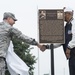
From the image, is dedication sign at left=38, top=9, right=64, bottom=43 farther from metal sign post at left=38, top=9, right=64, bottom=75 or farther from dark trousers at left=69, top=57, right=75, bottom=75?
dark trousers at left=69, top=57, right=75, bottom=75

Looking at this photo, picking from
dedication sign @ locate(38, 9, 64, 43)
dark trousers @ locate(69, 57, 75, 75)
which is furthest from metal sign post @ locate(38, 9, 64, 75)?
dark trousers @ locate(69, 57, 75, 75)

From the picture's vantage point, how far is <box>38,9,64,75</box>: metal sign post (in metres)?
13.6

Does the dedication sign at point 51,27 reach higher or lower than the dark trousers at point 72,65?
higher

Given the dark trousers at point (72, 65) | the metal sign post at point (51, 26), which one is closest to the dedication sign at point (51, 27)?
the metal sign post at point (51, 26)

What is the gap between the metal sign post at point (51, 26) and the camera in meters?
13.6

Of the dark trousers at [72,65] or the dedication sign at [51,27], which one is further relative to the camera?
the dedication sign at [51,27]

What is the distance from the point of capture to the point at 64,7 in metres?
13.4

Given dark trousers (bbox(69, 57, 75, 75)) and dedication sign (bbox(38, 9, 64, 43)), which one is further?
dedication sign (bbox(38, 9, 64, 43))

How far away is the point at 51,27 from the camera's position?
13.7m

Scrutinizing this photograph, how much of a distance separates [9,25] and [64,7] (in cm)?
220

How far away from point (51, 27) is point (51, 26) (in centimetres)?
3

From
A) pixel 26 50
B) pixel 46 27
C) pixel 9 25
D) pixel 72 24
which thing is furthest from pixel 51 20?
pixel 26 50

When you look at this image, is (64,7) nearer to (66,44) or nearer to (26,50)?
(66,44)

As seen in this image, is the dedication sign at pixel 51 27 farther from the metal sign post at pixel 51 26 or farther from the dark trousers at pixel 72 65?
the dark trousers at pixel 72 65
